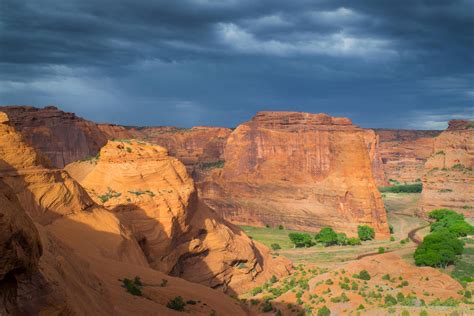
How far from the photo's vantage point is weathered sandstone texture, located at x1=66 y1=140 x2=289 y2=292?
32.9 meters

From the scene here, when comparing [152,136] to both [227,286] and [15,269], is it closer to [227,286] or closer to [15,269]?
[227,286]

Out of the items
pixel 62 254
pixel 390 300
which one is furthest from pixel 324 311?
pixel 62 254

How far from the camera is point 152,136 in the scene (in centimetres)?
14225

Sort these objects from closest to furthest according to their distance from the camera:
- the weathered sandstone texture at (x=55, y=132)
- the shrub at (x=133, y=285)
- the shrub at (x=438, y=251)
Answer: the shrub at (x=133, y=285) < the shrub at (x=438, y=251) < the weathered sandstone texture at (x=55, y=132)

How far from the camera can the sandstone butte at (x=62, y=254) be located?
27.0ft

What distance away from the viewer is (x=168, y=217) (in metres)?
33.8

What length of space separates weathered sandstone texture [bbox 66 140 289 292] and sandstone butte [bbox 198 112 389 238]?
1610 inches

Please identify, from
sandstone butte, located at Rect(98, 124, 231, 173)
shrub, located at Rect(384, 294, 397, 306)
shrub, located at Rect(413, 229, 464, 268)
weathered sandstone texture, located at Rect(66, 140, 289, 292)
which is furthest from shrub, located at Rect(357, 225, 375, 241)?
sandstone butte, located at Rect(98, 124, 231, 173)

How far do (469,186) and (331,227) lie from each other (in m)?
38.6

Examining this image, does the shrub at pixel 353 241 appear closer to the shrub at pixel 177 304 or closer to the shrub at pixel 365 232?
the shrub at pixel 365 232

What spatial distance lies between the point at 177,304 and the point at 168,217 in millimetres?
16450

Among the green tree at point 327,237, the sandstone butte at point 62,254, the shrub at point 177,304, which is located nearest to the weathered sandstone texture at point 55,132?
the green tree at point 327,237

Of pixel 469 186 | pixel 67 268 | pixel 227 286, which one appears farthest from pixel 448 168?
pixel 67 268

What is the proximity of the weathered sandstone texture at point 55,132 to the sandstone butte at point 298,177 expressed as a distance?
27219mm
